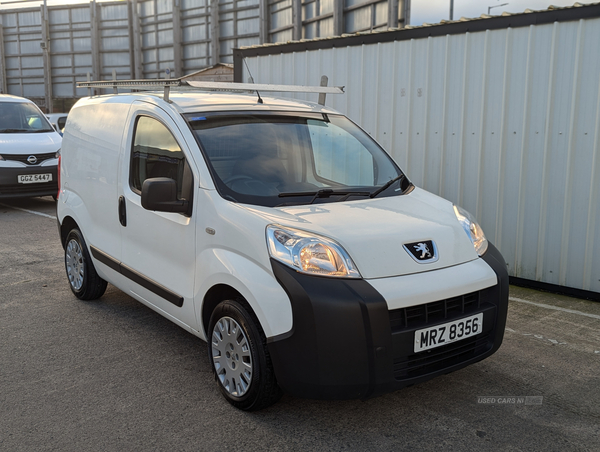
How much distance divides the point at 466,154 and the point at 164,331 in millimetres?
3603

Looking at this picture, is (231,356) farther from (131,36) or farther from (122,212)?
(131,36)

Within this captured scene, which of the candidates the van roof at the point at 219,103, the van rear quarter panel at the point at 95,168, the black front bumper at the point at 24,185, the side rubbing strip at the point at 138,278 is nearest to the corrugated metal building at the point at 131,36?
the black front bumper at the point at 24,185

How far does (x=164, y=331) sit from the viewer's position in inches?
181

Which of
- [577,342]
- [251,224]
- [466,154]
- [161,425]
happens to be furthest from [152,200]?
[466,154]

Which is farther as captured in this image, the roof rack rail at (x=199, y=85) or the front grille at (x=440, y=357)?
the roof rack rail at (x=199, y=85)

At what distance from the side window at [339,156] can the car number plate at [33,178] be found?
7.81m

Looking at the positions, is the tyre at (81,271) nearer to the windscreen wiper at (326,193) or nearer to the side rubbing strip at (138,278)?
the side rubbing strip at (138,278)

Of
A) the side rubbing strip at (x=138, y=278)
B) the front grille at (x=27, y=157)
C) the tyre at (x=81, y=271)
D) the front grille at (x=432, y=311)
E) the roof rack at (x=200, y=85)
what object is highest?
the roof rack at (x=200, y=85)

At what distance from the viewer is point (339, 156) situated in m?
4.16

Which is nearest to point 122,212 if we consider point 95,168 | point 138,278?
point 138,278

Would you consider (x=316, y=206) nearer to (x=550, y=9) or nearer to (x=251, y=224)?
(x=251, y=224)

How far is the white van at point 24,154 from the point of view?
10359mm

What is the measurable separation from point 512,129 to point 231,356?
3923mm

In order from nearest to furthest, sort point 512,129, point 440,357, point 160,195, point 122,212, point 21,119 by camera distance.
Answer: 1. point 440,357
2. point 160,195
3. point 122,212
4. point 512,129
5. point 21,119
